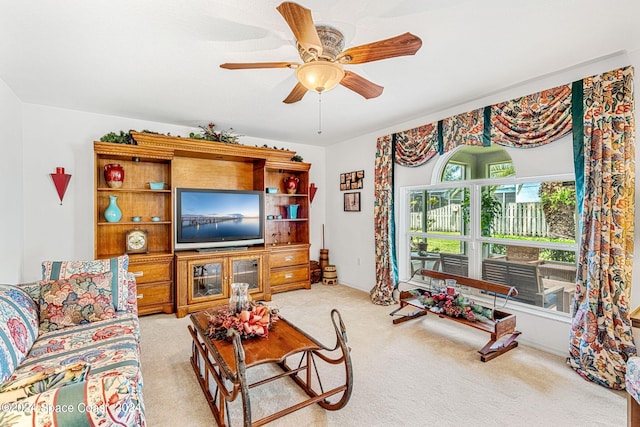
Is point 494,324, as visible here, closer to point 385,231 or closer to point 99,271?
point 385,231

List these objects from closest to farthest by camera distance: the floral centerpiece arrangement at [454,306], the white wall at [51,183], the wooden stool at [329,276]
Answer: the floral centerpiece arrangement at [454,306] → the white wall at [51,183] → the wooden stool at [329,276]

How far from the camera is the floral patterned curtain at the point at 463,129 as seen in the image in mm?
3120

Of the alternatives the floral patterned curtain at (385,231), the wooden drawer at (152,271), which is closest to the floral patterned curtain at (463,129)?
the floral patterned curtain at (385,231)

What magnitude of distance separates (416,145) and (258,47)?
242 cm

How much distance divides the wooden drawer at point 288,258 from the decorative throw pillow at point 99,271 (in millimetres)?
2228

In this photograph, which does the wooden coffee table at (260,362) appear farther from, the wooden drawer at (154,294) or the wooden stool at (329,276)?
the wooden stool at (329,276)

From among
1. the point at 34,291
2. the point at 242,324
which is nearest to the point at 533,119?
the point at 242,324

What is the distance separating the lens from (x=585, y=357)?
2330mm

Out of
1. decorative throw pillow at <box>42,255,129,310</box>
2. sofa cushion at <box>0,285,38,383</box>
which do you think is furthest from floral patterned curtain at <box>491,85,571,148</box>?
sofa cushion at <box>0,285,38,383</box>

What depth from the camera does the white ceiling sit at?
1744mm

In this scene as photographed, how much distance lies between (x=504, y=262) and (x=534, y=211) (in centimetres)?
62

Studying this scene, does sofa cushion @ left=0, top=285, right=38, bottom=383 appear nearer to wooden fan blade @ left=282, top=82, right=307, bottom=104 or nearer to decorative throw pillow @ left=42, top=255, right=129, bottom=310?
decorative throw pillow @ left=42, top=255, right=129, bottom=310

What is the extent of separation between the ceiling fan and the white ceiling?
0.15 m

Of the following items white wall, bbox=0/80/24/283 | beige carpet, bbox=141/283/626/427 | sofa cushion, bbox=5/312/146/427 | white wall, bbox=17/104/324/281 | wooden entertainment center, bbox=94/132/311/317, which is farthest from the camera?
wooden entertainment center, bbox=94/132/311/317
